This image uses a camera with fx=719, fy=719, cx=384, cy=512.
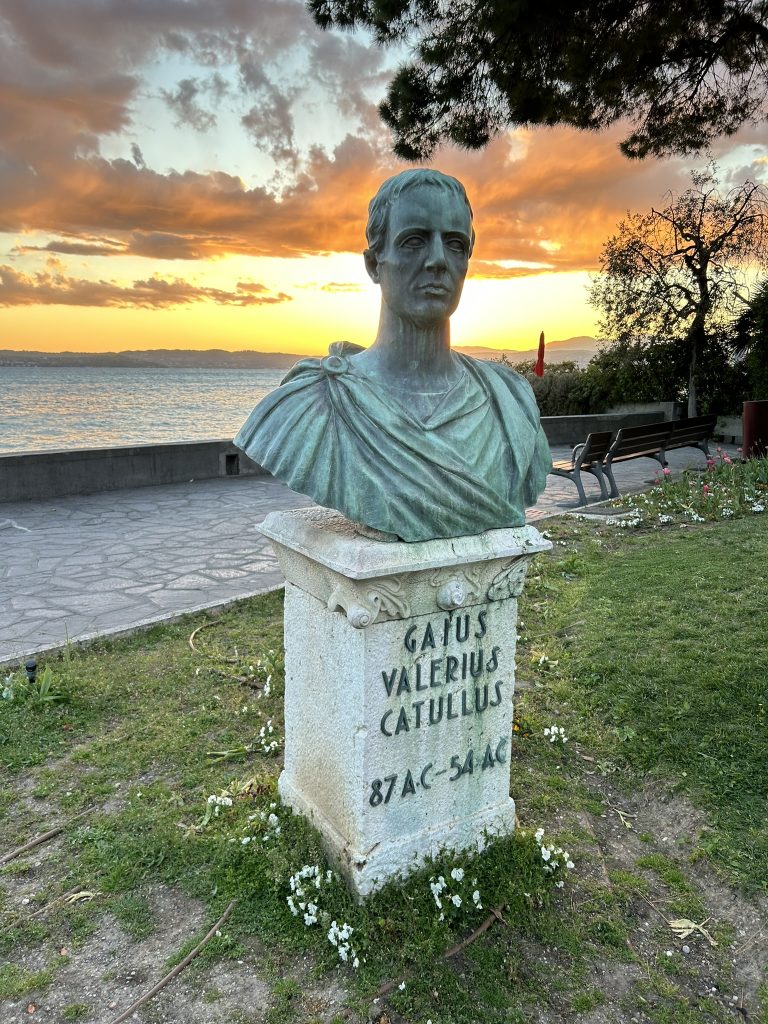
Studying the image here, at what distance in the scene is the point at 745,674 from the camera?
13.0 ft

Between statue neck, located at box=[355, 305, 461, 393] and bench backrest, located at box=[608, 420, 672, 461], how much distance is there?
693 centimetres

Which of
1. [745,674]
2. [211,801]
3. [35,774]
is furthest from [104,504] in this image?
[745,674]

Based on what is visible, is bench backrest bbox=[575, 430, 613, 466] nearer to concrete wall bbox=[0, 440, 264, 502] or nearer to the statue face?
concrete wall bbox=[0, 440, 264, 502]

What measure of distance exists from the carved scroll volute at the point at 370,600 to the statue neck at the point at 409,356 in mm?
690

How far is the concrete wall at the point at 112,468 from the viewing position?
351 inches

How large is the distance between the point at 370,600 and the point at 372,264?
1.13 m

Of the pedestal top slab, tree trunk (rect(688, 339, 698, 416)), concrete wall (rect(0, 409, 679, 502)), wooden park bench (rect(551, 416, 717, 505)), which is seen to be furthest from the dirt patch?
tree trunk (rect(688, 339, 698, 416))

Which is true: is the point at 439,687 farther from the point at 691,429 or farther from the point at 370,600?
the point at 691,429

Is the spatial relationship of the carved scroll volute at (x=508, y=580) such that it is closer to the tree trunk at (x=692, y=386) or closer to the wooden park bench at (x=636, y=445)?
the wooden park bench at (x=636, y=445)

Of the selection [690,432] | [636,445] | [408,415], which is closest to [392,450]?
[408,415]

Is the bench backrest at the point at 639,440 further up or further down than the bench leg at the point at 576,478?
further up

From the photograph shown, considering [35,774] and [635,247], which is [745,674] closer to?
[35,774]

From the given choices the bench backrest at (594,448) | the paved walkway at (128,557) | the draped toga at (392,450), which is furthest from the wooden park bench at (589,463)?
the draped toga at (392,450)

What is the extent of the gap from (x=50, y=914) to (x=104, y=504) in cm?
684
